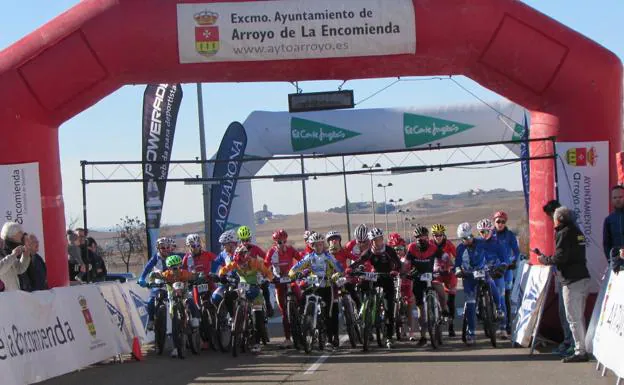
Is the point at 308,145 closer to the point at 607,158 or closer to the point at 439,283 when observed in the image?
the point at 439,283

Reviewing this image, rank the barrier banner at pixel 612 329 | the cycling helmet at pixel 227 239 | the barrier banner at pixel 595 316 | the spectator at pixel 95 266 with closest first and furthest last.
A: the barrier banner at pixel 612 329 < the barrier banner at pixel 595 316 < the cycling helmet at pixel 227 239 < the spectator at pixel 95 266

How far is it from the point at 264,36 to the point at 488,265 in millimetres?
4835

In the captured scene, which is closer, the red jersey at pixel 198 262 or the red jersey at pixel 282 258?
the red jersey at pixel 198 262

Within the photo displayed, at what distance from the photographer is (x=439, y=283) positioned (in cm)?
1532

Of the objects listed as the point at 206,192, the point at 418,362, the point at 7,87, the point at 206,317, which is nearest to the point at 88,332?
the point at 206,317

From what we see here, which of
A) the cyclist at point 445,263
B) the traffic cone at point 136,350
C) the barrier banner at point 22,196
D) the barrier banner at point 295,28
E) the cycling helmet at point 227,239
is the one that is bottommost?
the traffic cone at point 136,350

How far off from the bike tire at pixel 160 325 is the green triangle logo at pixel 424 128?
11.5m

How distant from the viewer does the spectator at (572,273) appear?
12312mm

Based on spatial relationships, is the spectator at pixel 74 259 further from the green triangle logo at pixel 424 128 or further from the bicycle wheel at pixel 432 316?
the green triangle logo at pixel 424 128

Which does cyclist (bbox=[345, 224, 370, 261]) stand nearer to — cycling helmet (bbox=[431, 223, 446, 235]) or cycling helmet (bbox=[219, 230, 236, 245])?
cycling helmet (bbox=[431, 223, 446, 235])

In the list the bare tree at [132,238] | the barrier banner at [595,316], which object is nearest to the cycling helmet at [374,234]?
the barrier banner at [595,316]

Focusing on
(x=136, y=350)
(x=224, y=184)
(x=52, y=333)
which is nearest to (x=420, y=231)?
(x=136, y=350)

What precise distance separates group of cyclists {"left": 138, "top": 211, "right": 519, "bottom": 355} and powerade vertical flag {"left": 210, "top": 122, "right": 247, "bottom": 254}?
7392mm

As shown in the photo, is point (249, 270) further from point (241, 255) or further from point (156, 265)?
point (156, 265)
